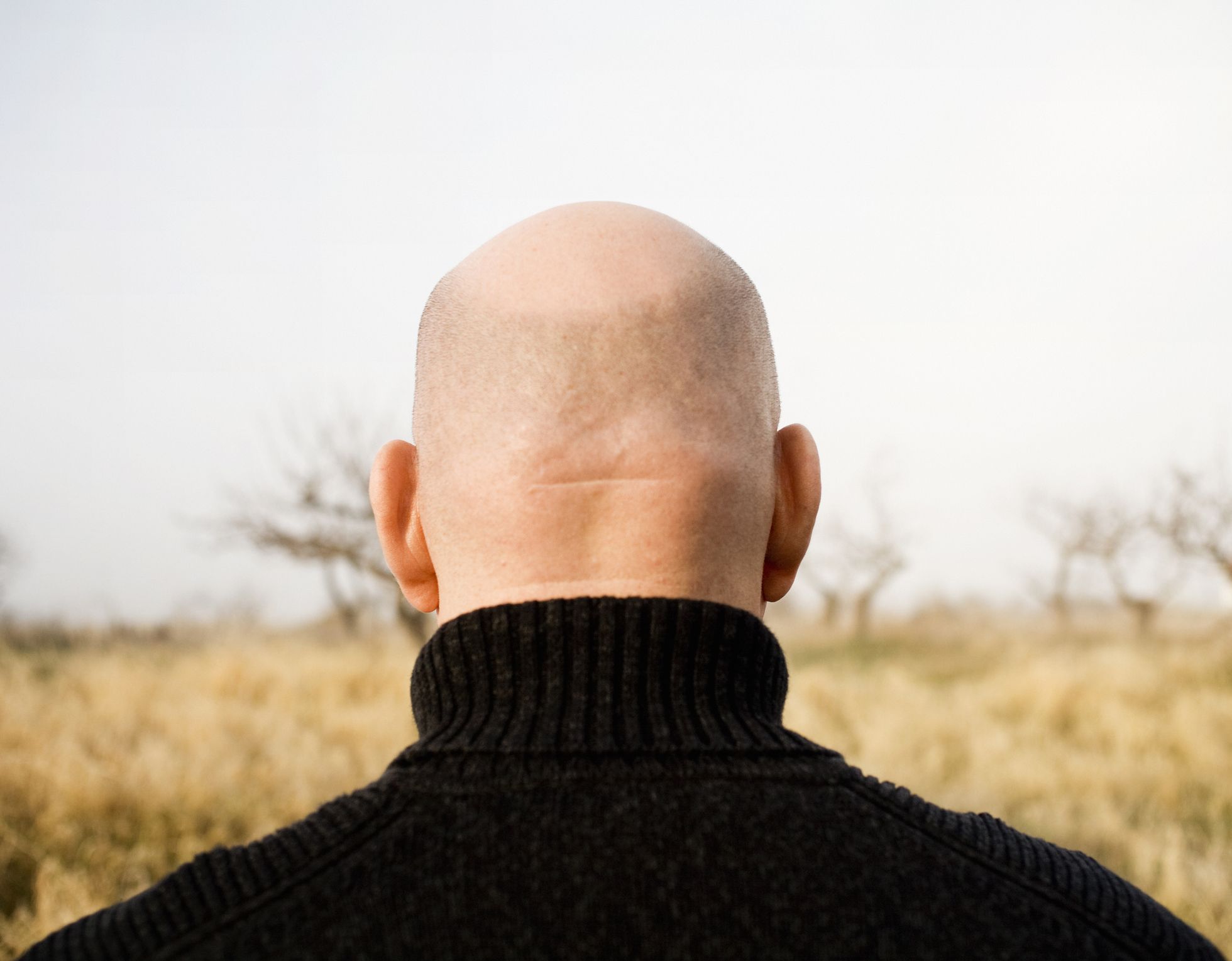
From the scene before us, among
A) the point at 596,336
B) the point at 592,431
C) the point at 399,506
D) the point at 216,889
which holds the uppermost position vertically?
the point at 596,336

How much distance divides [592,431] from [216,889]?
0.79 m

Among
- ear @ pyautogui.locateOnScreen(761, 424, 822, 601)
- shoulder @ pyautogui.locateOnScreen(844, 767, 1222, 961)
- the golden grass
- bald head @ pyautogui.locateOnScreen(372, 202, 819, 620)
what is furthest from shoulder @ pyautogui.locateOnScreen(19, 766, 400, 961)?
the golden grass

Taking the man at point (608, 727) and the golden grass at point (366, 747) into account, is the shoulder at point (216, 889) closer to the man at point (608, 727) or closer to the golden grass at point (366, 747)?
the man at point (608, 727)

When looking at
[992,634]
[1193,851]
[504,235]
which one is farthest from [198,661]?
[992,634]

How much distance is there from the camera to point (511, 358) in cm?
152

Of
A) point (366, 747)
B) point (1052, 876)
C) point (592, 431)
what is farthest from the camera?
point (366, 747)

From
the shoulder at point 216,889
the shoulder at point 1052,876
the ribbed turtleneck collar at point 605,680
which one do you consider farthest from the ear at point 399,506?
the shoulder at point 1052,876

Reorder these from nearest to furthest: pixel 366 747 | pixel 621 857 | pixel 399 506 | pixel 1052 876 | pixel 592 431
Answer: pixel 621 857, pixel 1052 876, pixel 592 431, pixel 399 506, pixel 366 747

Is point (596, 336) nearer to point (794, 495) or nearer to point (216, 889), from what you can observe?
point (794, 495)

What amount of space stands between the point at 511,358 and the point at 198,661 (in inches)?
445

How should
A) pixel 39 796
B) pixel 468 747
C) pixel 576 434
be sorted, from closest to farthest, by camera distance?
pixel 468 747
pixel 576 434
pixel 39 796

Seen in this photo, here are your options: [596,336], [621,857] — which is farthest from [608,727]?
[596,336]

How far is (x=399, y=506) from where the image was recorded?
1675mm

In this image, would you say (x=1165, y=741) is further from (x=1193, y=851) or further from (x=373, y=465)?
(x=373, y=465)
